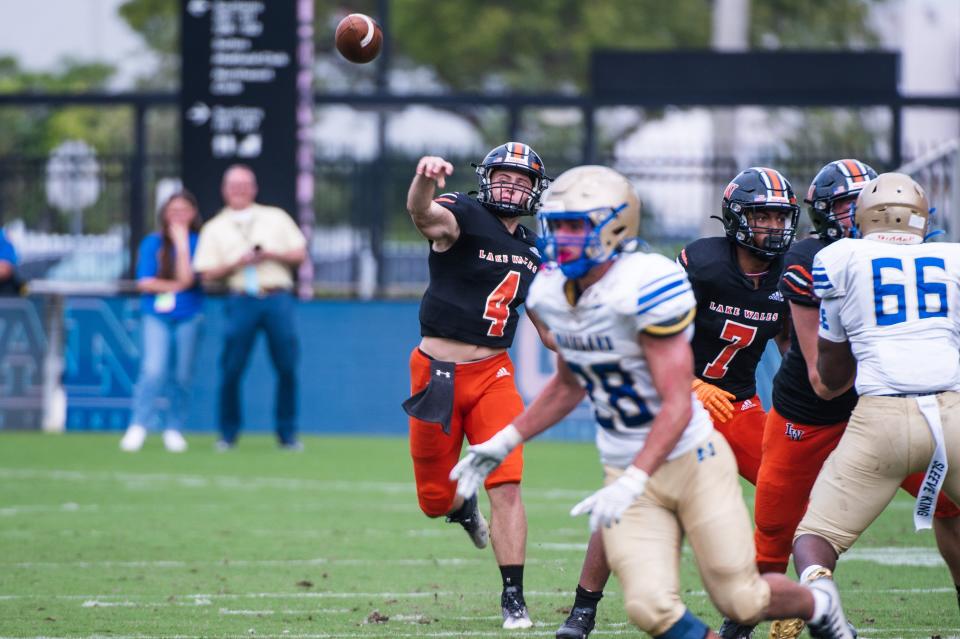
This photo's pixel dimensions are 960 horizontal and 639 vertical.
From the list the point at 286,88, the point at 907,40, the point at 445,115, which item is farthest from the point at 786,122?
the point at 286,88

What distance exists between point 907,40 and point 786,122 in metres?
2.50

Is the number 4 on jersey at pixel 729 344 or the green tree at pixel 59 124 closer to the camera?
the number 4 on jersey at pixel 729 344

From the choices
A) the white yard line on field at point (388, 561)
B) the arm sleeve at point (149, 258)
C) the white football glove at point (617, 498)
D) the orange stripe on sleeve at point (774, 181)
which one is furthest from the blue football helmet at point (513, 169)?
the arm sleeve at point (149, 258)

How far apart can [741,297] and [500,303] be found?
1.15 meters

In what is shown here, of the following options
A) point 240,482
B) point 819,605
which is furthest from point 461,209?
point 240,482

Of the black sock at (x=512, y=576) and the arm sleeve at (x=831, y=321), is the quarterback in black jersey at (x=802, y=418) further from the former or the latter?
the black sock at (x=512, y=576)

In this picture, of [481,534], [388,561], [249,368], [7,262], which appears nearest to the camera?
[481,534]

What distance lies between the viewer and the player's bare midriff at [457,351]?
21.9 ft

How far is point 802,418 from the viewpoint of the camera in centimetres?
586

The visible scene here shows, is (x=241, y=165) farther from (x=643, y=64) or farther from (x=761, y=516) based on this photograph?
(x=761, y=516)

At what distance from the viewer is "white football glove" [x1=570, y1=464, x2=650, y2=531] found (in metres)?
4.50

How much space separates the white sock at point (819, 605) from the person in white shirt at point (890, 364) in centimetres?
32

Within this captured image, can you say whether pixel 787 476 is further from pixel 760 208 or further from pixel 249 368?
pixel 249 368

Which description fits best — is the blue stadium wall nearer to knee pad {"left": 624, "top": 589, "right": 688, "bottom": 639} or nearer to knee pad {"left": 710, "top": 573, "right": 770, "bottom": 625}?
knee pad {"left": 710, "top": 573, "right": 770, "bottom": 625}
